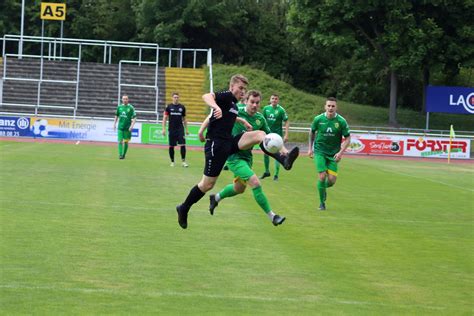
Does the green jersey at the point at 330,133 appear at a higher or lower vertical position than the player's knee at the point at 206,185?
higher

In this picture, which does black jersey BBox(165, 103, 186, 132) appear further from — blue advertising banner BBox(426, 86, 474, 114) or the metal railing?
blue advertising banner BBox(426, 86, 474, 114)

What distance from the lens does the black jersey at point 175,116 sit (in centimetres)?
A: 2620

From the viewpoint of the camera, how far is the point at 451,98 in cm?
4962

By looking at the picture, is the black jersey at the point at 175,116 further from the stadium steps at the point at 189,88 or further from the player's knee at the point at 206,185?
the stadium steps at the point at 189,88

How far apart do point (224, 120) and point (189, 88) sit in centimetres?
4409

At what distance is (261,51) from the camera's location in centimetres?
7031

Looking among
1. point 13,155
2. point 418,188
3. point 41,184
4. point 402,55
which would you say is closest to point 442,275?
point 41,184

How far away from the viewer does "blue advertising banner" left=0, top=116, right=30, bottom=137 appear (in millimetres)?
40531

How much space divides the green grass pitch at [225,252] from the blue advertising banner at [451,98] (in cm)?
3077

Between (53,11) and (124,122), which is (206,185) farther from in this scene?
(53,11)

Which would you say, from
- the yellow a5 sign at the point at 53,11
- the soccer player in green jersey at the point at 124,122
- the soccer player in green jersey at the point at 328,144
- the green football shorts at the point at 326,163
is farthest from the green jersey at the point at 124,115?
the yellow a5 sign at the point at 53,11

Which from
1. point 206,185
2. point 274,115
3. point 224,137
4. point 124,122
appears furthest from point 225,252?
point 124,122

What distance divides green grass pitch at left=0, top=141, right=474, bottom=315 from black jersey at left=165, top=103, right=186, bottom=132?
659 centimetres

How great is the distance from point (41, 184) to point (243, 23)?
174 feet
